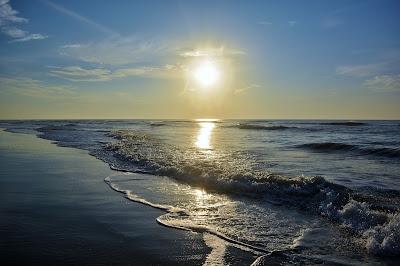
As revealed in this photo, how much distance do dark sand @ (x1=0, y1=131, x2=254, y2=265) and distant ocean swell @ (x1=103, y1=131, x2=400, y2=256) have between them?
2.48 meters

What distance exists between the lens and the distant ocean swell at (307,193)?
6746mm

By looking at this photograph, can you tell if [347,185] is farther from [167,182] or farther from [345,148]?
[345,148]

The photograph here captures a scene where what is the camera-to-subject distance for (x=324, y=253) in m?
6.11

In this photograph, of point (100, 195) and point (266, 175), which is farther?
point (266, 175)

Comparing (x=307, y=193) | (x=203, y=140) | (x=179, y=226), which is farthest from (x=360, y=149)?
(x=179, y=226)

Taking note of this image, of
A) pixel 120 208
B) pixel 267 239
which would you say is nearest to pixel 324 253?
pixel 267 239

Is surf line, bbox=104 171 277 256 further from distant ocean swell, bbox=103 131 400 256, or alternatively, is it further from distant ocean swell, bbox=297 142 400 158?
distant ocean swell, bbox=297 142 400 158

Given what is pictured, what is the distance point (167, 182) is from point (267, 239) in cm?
639

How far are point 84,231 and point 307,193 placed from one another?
5937 millimetres

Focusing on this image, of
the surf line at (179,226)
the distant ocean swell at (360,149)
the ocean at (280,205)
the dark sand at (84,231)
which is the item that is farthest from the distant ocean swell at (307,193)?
the distant ocean swell at (360,149)

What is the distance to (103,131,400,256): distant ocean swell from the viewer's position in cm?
675

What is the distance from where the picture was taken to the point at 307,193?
10258 mm

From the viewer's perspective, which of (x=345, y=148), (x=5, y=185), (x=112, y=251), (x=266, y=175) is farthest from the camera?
(x=345, y=148)

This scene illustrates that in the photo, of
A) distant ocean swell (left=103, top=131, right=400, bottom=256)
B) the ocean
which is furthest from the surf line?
distant ocean swell (left=103, top=131, right=400, bottom=256)
